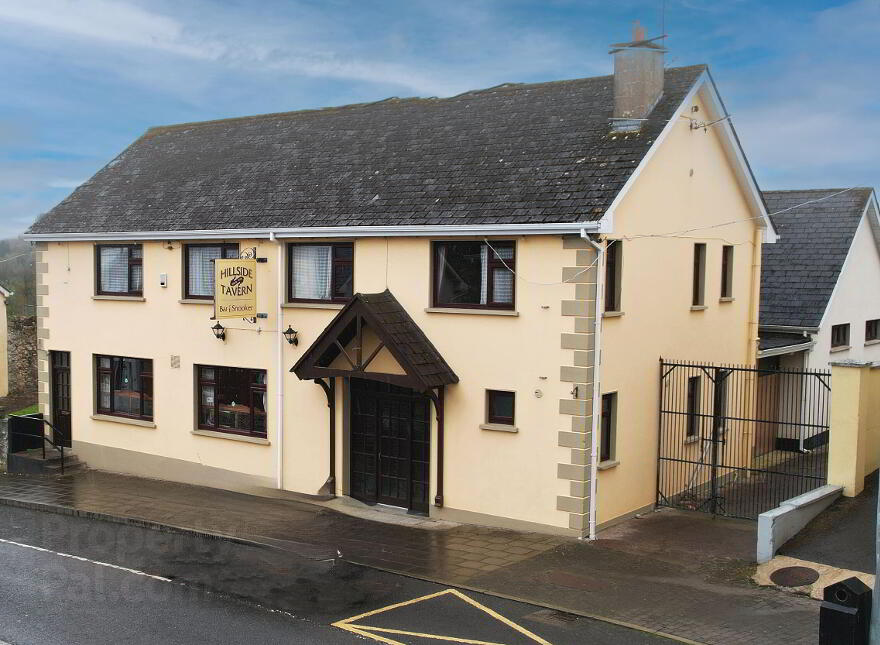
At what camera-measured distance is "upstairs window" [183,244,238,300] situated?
1941 cm

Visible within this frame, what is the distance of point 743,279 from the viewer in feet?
67.1

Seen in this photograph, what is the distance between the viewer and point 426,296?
16.5 m

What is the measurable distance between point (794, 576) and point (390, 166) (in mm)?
10660

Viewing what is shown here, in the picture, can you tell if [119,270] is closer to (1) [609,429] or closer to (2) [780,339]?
(1) [609,429]

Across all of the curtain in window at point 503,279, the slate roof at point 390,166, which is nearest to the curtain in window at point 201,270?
the slate roof at point 390,166

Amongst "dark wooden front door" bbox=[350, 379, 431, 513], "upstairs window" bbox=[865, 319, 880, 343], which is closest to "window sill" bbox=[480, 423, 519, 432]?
"dark wooden front door" bbox=[350, 379, 431, 513]

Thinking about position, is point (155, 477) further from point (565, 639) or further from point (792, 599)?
point (792, 599)

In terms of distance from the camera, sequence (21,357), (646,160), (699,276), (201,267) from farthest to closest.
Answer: (21,357) → (201,267) → (699,276) → (646,160)

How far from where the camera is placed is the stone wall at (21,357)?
3334 cm

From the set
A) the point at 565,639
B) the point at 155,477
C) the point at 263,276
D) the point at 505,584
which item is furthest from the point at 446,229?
the point at 155,477

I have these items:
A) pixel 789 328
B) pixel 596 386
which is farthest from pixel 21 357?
pixel 789 328

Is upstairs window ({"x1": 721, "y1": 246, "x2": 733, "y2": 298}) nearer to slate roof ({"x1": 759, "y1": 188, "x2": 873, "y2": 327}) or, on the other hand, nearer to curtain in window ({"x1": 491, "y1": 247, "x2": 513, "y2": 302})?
slate roof ({"x1": 759, "y1": 188, "x2": 873, "y2": 327})

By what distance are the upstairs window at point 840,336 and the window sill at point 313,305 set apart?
14.0 meters

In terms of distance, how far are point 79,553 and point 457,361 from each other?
6.90 m
